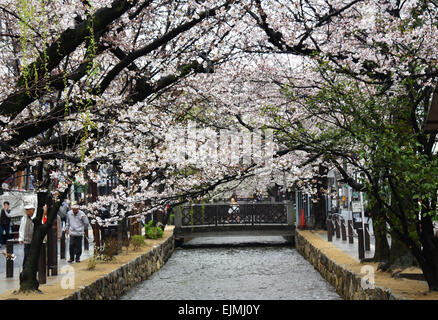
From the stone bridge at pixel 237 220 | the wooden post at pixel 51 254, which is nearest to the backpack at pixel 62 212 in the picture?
the stone bridge at pixel 237 220

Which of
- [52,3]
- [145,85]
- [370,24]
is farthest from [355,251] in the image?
[52,3]

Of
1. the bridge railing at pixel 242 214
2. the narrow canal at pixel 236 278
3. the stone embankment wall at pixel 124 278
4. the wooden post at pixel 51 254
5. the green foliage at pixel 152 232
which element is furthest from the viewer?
the bridge railing at pixel 242 214

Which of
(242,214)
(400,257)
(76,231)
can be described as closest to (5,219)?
(76,231)

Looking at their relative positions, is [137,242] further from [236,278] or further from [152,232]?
[152,232]

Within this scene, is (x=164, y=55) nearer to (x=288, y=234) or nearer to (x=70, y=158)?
(x=70, y=158)

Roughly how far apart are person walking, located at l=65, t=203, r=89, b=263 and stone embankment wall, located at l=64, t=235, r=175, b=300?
1779 millimetres

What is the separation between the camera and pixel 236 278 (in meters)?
18.2

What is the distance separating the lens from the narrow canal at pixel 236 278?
15.0 metres

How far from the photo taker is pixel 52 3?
31.6ft

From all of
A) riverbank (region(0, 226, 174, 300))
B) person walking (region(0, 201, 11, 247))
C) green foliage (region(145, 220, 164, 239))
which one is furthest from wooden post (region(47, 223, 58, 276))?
green foliage (region(145, 220, 164, 239))

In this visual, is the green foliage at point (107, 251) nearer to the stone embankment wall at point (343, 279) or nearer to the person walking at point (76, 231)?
the person walking at point (76, 231)

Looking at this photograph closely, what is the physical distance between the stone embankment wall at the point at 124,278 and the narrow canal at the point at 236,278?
0.27 meters

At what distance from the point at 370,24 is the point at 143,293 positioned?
31.8 feet

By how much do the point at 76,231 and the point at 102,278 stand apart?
4.22 meters
